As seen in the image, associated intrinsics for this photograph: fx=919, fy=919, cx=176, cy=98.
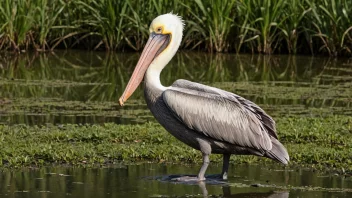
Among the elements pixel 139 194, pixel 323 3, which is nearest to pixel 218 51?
pixel 323 3

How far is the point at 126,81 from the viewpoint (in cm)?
1486

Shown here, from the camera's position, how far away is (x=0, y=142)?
916cm

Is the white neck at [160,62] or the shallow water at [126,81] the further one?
the shallow water at [126,81]

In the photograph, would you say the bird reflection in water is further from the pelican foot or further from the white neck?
the white neck

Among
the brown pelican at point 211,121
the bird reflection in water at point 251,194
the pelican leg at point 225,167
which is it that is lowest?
the bird reflection in water at point 251,194

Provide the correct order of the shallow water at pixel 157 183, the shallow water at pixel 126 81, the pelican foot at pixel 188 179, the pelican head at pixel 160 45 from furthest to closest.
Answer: the shallow water at pixel 126 81, the pelican head at pixel 160 45, the pelican foot at pixel 188 179, the shallow water at pixel 157 183

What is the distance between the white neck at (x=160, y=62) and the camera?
809cm

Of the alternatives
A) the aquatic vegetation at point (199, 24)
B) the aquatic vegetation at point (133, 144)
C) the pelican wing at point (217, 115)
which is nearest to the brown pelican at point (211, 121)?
the pelican wing at point (217, 115)

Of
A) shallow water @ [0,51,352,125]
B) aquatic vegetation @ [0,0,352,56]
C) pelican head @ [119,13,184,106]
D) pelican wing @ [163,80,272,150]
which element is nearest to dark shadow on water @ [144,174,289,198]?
pelican wing @ [163,80,272,150]

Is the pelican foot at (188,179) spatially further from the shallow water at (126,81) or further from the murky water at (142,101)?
the shallow water at (126,81)

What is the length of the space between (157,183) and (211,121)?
73 cm

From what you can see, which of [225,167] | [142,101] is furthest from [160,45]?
[142,101]

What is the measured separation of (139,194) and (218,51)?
36.4 feet

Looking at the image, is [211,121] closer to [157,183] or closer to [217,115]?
[217,115]
